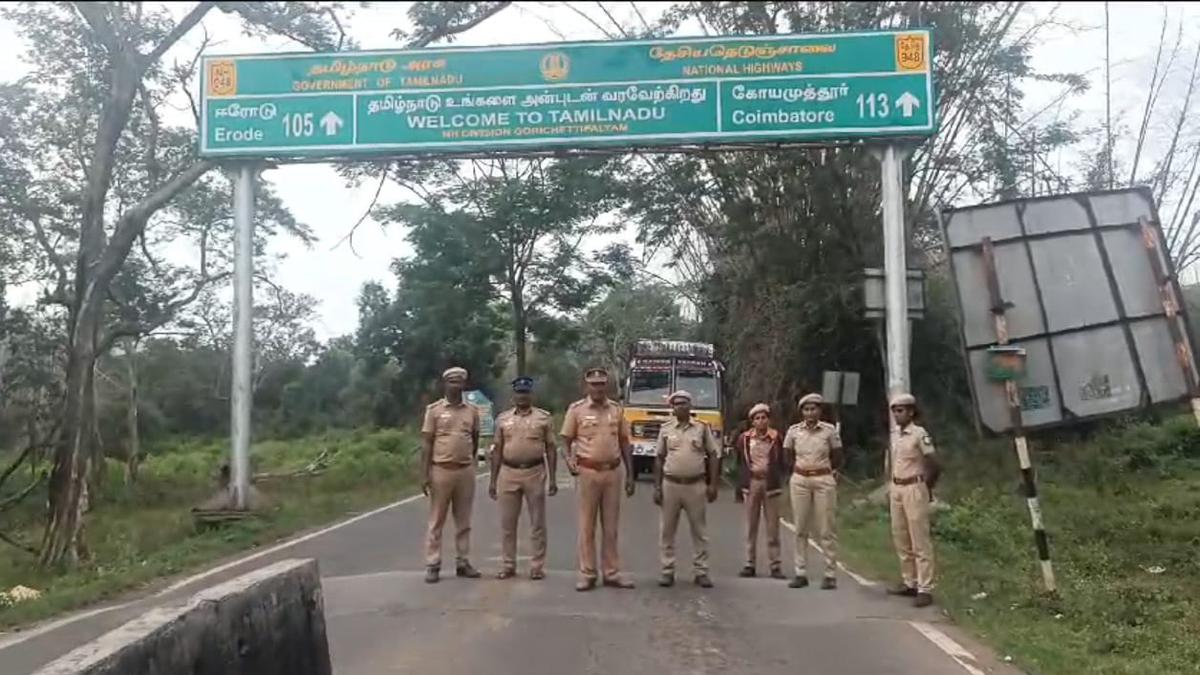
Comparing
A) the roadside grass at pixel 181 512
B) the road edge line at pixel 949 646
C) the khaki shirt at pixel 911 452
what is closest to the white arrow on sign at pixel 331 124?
the roadside grass at pixel 181 512

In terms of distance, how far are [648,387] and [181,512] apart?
8.78 m

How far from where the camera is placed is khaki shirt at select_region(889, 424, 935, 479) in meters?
10.2

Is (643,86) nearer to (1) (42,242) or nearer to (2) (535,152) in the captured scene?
(2) (535,152)

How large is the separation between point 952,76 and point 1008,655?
1661cm

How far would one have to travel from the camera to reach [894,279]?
16.6m

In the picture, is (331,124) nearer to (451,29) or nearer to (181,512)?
(451,29)

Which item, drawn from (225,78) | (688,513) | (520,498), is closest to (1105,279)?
(688,513)

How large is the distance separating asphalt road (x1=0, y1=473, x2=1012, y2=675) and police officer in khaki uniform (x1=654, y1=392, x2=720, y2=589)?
0.34 m

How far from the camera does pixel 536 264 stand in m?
26.9

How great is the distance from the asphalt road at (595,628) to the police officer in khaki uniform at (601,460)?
1.52 ft

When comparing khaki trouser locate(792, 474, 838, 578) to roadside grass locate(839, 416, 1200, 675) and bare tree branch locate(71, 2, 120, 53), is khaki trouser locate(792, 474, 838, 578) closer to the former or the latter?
roadside grass locate(839, 416, 1200, 675)

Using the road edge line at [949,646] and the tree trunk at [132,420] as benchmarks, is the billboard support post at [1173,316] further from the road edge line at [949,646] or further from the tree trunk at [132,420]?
the tree trunk at [132,420]

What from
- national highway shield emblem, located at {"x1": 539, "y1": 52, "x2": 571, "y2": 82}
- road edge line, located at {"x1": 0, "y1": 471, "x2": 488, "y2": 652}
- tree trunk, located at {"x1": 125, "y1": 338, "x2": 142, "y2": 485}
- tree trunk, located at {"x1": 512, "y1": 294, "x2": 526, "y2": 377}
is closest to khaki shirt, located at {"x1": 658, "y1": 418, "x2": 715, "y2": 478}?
road edge line, located at {"x1": 0, "y1": 471, "x2": 488, "y2": 652}

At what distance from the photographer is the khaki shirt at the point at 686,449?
10680 millimetres
